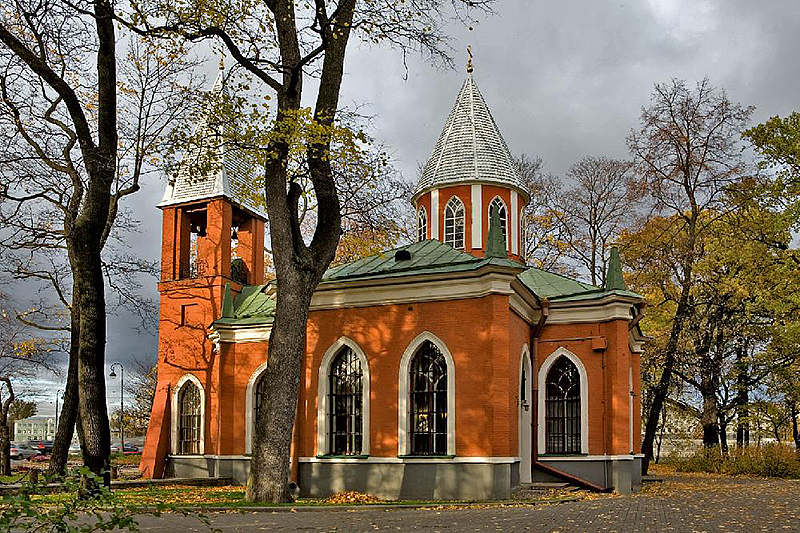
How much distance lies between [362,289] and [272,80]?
202 inches

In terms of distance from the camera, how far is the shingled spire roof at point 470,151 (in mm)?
24016

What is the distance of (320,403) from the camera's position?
61.5ft

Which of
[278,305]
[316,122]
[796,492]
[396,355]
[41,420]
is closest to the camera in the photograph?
[316,122]

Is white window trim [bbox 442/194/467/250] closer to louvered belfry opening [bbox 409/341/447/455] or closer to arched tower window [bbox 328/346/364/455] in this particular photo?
arched tower window [bbox 328/346/364/455]

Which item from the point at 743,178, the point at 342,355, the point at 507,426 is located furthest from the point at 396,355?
the point at 743,178

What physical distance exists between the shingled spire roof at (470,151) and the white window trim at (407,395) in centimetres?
767

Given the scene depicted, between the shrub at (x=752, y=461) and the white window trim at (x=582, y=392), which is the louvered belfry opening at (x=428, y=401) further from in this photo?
the shrub at (x=752, y=461)

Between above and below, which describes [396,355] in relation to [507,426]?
above

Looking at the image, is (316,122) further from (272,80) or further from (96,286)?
(96,286)

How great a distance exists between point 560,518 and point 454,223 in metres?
12.8

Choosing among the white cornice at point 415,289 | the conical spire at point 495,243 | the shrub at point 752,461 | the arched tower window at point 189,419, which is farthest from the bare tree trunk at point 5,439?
the shrub at point 752,461

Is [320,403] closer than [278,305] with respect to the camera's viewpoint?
No

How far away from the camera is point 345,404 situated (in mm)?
18703

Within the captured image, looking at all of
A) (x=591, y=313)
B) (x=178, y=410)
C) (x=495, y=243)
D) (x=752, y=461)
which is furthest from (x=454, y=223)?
(x=752, y=461)
